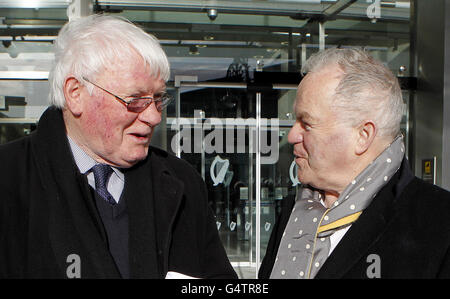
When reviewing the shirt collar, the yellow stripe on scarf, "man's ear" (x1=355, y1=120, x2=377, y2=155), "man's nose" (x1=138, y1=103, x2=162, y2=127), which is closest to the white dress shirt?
the shirt collar

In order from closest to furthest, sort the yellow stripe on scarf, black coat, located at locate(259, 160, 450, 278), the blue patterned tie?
black coat, located at locate(259, 160, 450, 278), the yellow stripe on scarf, the blue patterned tie

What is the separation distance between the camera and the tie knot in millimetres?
1622

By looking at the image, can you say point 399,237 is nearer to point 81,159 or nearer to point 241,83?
point 81,159

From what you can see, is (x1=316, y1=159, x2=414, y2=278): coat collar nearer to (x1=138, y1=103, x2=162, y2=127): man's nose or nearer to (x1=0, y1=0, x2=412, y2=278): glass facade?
(x1=138, y1=103, x2=162, y2=127): man's nose

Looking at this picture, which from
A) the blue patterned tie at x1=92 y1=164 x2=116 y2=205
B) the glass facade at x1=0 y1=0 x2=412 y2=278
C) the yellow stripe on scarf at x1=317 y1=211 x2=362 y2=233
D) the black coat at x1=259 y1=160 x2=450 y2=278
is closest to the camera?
the black coat at x1=259 y1=160 x2=450 y2=278

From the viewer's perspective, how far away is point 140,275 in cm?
152

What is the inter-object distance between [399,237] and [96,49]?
45.2 inches

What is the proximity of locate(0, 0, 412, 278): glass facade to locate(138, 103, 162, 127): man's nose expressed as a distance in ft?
15.2

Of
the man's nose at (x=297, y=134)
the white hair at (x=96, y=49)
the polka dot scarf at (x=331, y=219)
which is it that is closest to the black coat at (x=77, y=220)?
the white hair at (x=96, y=49)

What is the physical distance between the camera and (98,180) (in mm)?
1623

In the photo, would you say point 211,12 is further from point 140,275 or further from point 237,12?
point 140,275

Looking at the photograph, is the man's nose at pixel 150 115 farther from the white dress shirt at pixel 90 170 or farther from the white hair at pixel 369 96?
the white hair at pixel 369 96

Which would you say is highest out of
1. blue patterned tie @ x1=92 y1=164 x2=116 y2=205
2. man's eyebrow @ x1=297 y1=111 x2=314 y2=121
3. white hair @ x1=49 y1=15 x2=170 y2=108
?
white hair @ x1=49 y1=15 x2=170 y2=108

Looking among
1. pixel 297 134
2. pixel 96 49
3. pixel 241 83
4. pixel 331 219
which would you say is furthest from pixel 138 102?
pixel 241 83
